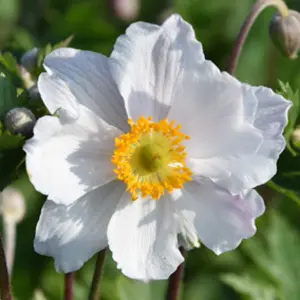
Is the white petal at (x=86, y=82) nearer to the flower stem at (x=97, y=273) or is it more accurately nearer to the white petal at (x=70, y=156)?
the white petal at (x=70, y=156)

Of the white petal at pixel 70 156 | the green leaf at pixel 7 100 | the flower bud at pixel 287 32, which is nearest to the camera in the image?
the white petal at pixel 70 156

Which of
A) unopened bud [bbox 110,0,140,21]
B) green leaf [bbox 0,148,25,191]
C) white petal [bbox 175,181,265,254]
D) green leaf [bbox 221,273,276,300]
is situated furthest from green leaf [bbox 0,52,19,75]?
unopened bud [bbox 110,0,140,21]

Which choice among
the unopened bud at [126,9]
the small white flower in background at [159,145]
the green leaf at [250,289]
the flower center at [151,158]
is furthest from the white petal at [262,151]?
the unopened bud at [126,9]

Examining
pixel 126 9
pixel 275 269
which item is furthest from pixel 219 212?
pixel 126 9

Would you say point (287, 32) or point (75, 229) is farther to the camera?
point (287, 32)

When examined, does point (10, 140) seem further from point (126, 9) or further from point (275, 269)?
point (126, 9)

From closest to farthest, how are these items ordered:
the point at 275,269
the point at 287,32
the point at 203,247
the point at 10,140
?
1. the point at 10,140
2. the point at 287,32
3. the point at 275,269
4. the point at 203,247
